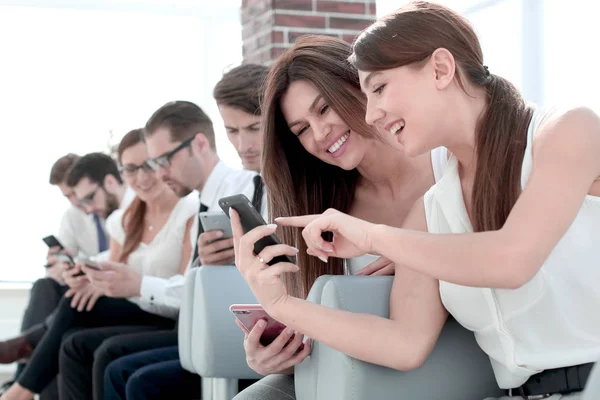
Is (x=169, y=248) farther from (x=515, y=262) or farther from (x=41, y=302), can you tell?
(x=515, y=262)

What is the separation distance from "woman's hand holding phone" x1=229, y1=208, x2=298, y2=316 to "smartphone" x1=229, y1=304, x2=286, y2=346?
94 millimetres

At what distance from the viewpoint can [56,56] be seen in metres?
6.88

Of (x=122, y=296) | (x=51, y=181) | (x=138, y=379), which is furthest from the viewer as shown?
(x=51, y=181)

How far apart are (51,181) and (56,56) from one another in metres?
1.23

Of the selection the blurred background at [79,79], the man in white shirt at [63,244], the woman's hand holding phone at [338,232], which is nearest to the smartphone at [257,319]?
the woman's hand holding phone at [338,232]

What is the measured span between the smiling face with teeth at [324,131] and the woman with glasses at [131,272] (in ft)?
5.83

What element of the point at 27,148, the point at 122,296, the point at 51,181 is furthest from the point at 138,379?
the point at 27,148

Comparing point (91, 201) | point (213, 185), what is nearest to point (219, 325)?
point (213, 185)

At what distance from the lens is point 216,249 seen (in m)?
2.97

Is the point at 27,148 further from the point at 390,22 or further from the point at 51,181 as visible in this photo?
the point at 390,22

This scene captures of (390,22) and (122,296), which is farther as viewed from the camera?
(122,296)

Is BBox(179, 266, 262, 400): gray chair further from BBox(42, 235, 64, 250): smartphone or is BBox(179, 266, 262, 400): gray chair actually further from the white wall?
the white wall

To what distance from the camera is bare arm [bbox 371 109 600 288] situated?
1488 millimetres

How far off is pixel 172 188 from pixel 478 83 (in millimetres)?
2435
